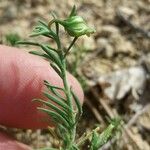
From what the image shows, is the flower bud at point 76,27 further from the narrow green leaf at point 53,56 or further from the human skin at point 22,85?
the human skin at point 22,85

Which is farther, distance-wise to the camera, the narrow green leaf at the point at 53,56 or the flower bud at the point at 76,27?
the narrow green leaf at the point at 53,56

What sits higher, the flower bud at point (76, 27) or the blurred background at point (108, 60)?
the flower bud at point (76, 27)

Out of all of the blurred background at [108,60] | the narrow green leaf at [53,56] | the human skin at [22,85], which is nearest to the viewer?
the narrow green leaf at [53,56]

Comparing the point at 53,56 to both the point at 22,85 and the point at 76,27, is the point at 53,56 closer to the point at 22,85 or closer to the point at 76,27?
the point at 76,27

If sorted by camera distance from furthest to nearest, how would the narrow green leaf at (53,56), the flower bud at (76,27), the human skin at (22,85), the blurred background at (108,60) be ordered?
the blurred background at (108,60)
the human skin at (22,85)
the narrow green leaf at (53,56)
the flower bud at (76,27)

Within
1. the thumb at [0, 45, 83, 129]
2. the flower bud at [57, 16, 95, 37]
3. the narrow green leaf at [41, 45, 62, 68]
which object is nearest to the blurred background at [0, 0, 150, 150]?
the thumb at [0, 45, 83, 129]

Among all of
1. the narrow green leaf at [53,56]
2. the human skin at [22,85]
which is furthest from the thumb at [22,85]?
the narrow green leaf at [53,56]

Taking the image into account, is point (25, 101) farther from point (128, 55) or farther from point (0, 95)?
point (128, 55)
